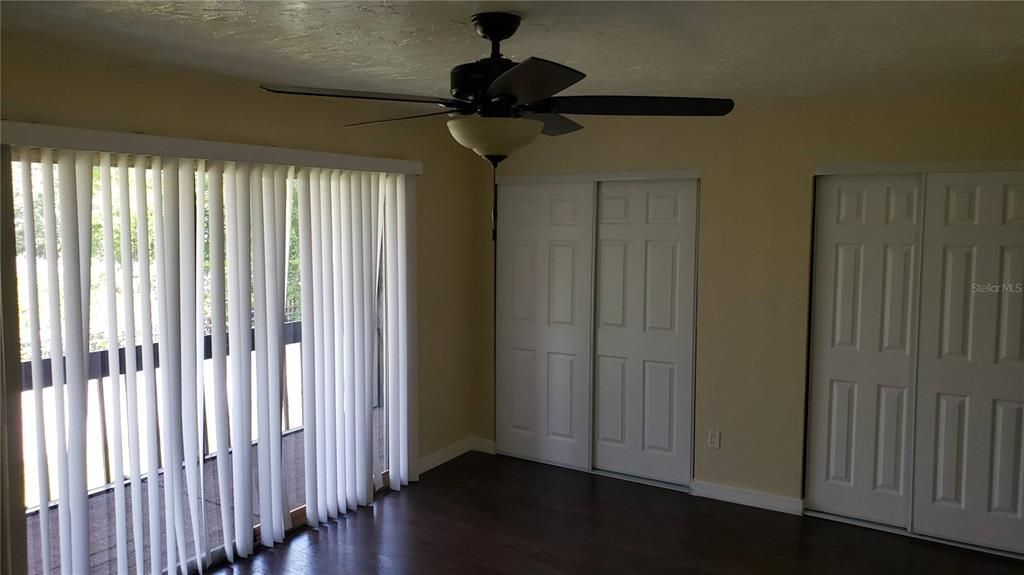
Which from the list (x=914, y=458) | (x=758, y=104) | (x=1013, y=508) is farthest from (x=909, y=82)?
(x=1013, y=508)

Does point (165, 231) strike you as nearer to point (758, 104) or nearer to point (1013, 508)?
point (758, 104)

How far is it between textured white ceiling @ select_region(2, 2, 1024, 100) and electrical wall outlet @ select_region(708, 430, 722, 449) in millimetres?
2098

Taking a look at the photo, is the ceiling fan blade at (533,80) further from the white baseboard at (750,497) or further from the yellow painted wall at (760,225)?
the white baseboard at (750,497)

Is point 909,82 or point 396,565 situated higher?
point 909,82

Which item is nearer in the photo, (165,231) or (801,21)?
(801,21)

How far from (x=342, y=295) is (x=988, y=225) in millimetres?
3385

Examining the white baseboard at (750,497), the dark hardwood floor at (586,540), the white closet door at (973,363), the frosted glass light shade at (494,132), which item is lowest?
the dark hardwood floor at (586,540)

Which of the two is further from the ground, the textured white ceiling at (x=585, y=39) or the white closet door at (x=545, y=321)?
the textured white ceiling at (x=585, y=39)

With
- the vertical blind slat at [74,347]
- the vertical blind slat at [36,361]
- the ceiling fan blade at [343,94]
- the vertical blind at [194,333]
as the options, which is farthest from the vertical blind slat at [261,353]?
the ceiling fan blade at [343,94]

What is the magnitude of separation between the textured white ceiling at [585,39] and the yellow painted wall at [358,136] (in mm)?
165

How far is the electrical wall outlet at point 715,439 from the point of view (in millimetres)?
4461

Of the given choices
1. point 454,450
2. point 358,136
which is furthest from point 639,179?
point 454,450

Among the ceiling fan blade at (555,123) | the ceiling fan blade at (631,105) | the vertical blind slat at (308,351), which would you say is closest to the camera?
the ceiling fan blade at (631,105)

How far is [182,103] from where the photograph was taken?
130 inches
